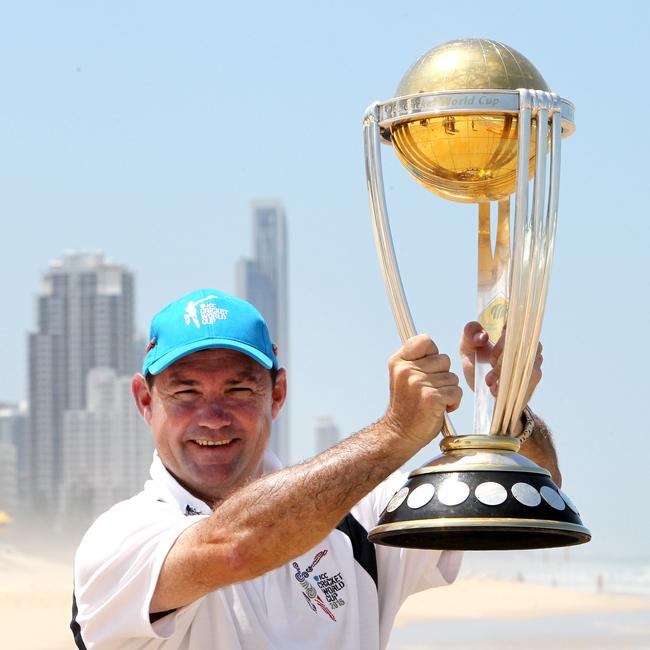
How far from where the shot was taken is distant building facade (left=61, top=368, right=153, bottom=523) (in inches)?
4397

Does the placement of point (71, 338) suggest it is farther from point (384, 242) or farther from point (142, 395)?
point (384, 242)

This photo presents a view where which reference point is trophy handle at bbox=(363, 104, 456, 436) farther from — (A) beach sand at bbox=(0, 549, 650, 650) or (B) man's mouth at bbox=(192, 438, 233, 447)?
(A) beach sand at bbox=(0, 549, 650, 650)

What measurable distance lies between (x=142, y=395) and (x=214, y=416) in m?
0.35

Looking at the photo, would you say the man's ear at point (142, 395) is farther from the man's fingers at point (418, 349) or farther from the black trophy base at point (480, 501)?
the man's fingers at point (418, 349)

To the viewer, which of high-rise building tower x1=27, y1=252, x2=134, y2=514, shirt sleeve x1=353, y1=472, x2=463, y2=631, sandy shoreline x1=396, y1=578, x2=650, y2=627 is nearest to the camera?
shirt sleeve x1=353, y1=472, x2=463, y2=631

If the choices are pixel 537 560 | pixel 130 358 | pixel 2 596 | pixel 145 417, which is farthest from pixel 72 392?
pixel 145 417

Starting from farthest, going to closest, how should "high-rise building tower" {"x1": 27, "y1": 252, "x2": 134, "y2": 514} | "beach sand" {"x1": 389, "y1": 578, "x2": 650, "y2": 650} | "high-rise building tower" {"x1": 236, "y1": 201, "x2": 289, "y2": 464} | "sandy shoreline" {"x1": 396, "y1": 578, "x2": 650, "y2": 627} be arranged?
"high-rise building tower" {"x1": 236, "y1": 201, "x2": 289, "y2": 464}, "high-rise building tower" {"x1": 27, "y1": 252, "x2": 134, "y2": 514}, "sandy shoreline" {"x1": 396, "y1": 578, "x2": 650, "y2": 627}, "beach sand" {"x1": 389, "y1": 578, "x2": 650, "y2": 650}

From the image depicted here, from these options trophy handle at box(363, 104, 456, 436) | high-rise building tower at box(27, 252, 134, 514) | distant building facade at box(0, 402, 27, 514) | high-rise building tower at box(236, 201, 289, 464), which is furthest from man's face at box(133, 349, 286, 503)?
high-rise building tower at box(236, 201, 289, 464)

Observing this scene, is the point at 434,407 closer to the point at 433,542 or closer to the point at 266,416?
the point at 433,542

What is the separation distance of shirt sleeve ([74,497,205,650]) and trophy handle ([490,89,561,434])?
964 millimetres

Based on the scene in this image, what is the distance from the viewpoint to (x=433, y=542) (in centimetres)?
400

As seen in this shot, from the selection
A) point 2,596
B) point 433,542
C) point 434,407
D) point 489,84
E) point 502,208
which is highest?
point 489,84

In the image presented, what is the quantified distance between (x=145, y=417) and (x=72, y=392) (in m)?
117

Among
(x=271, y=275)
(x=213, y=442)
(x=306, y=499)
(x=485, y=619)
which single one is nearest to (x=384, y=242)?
(x=306, y=499)
